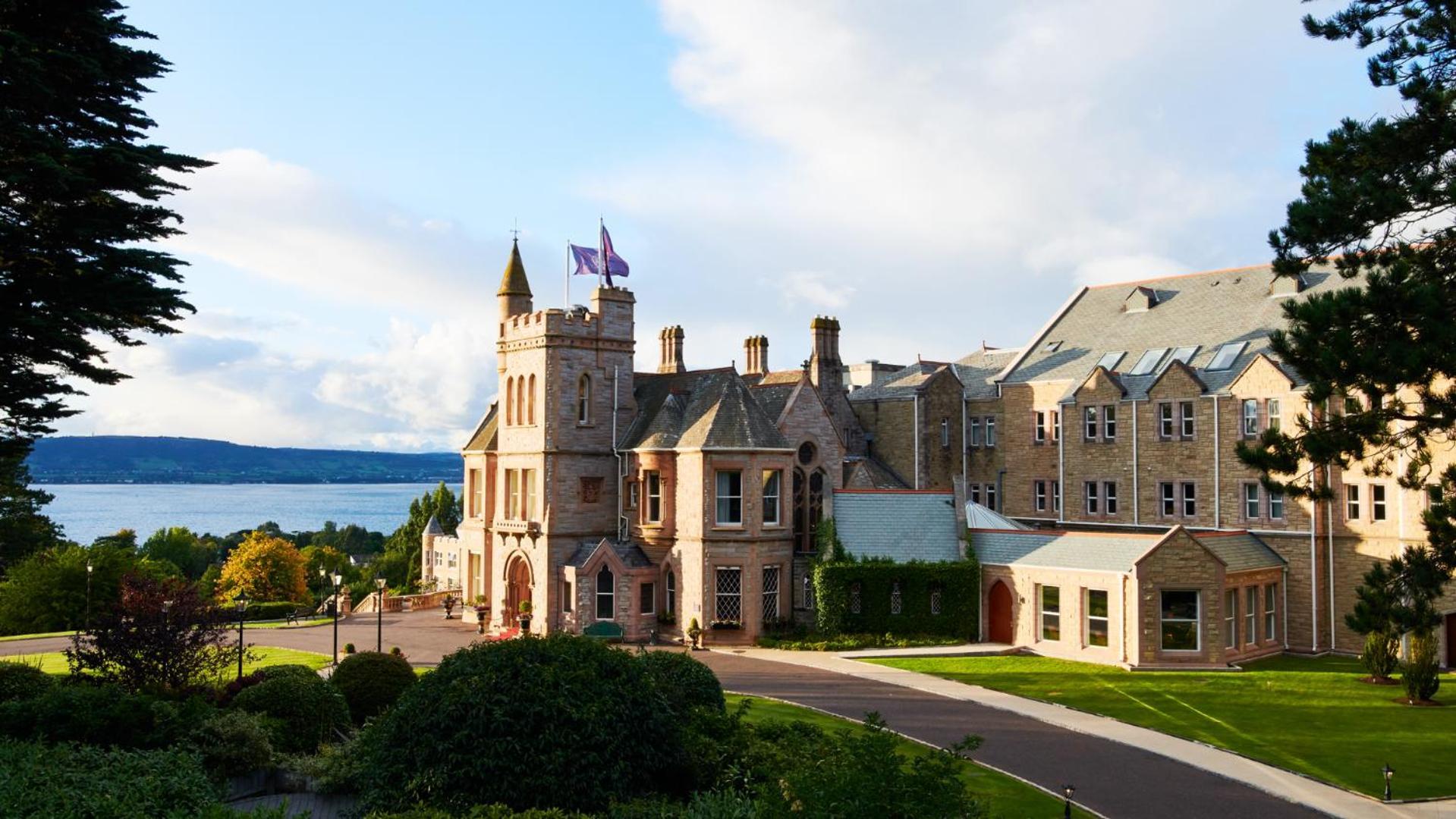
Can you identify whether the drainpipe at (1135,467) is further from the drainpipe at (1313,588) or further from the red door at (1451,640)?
the red door at (1451,640)

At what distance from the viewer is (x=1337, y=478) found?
40781 mm

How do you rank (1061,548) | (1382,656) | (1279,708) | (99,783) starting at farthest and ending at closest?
(1061,548) < (1382,656) < (1279,708) < (99,783)

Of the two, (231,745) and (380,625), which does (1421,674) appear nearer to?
(231,745)

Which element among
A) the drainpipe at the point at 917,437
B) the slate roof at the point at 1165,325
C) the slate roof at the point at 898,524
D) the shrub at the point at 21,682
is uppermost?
the slate roof at the point at 1165,325

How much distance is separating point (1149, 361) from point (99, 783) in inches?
1738

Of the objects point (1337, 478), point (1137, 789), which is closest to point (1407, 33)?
point (1137, 789)

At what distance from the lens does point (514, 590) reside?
4650cm

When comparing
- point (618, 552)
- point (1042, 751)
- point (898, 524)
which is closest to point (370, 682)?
point (1042, 751)

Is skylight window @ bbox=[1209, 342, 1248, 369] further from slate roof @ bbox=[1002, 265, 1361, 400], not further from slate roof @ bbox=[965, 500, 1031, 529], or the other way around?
slate roof @ bbox=[965, 500, 1031, 529]

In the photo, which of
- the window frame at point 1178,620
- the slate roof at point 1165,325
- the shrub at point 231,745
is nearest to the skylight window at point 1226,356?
the slate roof at point 1165,325

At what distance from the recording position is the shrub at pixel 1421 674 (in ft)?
102

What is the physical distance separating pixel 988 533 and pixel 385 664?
24.9 metres

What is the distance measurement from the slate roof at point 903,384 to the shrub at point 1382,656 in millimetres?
24946

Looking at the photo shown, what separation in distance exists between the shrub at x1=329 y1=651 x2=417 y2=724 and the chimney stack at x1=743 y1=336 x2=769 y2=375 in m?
28.4
